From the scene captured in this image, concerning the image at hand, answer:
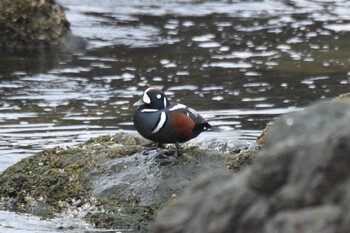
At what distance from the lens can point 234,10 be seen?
896 inches

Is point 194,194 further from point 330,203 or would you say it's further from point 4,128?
point 4,128

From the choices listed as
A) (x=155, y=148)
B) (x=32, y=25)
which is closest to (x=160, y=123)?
(x=155, y=148)

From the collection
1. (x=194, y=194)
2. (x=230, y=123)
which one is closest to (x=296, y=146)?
(x=194, y=194)

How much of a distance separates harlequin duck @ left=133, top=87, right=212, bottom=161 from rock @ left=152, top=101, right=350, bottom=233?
11.7 ft

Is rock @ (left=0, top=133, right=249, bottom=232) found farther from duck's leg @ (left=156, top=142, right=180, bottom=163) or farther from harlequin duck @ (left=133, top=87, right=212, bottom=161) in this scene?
harlequin duck @ (left=133, top=87, right=212, bottom=161)

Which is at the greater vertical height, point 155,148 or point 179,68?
point 155,148

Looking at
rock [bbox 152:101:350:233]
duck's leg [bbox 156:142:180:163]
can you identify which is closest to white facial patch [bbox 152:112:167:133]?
duck's leg [bbox 156:142:180:163]

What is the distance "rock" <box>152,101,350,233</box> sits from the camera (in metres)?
3.46

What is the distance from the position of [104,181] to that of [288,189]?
441 centimetres

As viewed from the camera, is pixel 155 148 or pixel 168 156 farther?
pixel 155 148

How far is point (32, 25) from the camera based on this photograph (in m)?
18.7

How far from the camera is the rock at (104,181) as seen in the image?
24.9 ft

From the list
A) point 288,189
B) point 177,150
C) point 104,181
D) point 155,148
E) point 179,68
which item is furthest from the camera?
point 179,68

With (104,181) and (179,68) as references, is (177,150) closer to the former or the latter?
(104,181)
